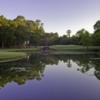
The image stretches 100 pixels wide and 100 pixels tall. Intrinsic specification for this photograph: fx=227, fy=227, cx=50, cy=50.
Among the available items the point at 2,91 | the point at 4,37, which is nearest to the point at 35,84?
the point at 2,91

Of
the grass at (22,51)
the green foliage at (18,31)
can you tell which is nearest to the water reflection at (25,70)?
the grass at (22,51)

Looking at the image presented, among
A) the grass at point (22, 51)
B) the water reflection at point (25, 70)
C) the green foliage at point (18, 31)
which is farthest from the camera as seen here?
the green foliage at point (18, 31)

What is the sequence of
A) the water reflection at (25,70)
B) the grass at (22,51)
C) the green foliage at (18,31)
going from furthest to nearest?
the green foliage at (18,31)
the grass at (22,51)
the water reflection at (25,70)

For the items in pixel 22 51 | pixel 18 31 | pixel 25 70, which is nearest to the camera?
pixel 25 70

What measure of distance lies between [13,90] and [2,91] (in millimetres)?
658

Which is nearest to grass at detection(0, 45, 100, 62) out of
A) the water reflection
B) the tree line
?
the tree line

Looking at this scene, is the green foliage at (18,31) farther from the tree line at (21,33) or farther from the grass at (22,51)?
the grass at (22,51)

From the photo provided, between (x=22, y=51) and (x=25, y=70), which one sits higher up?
(x=25, y=70)

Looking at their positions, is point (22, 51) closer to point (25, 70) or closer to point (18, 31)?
point (18, 31)

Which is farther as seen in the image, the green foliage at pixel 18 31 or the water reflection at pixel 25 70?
the green foliage at pixel 18 31

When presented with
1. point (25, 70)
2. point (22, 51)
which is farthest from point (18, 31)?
point (25, 70)

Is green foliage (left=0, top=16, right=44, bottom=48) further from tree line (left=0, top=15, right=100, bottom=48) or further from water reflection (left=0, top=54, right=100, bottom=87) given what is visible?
water reflection (left=0, top=54, right=100, bottom=87)

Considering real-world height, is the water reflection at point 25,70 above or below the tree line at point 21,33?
below

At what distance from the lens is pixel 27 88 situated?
46.1 ft
